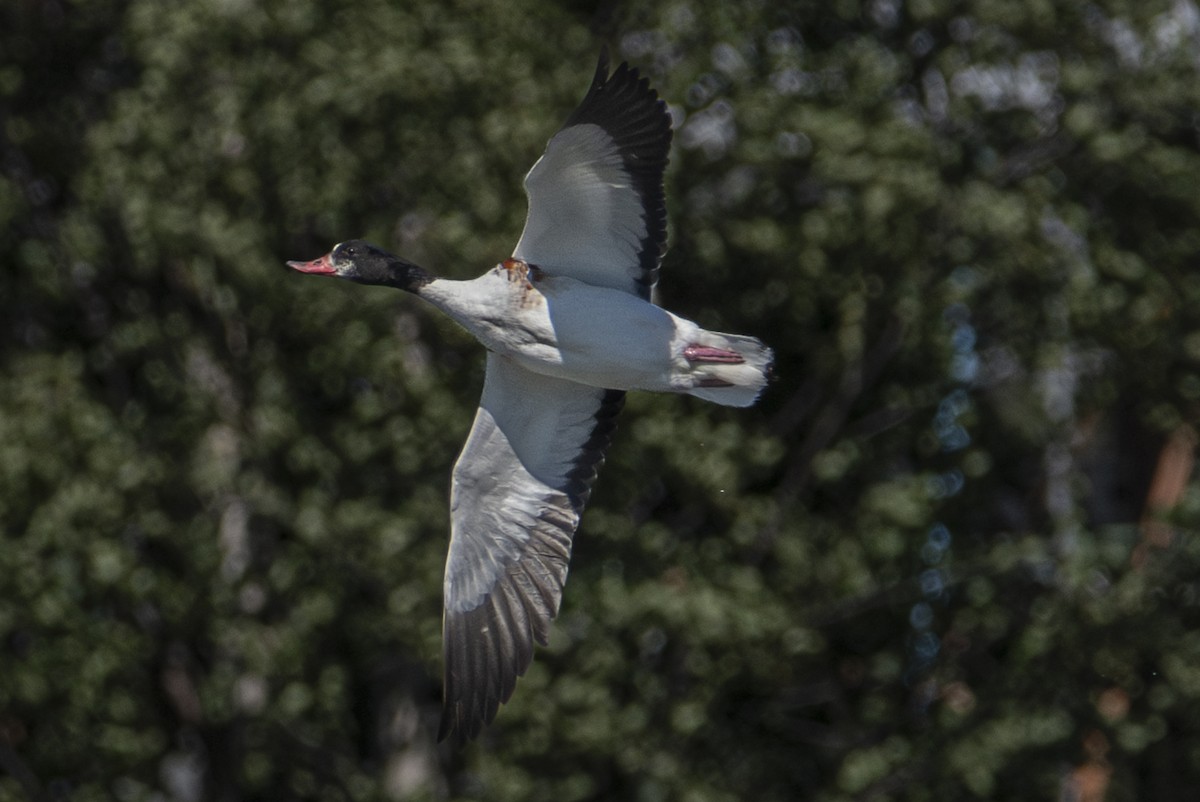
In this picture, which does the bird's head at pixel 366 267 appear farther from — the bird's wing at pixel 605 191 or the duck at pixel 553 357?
the bird's wing at pixel 605 191

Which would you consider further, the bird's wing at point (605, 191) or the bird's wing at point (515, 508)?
the bird's wing at point (515, 508)

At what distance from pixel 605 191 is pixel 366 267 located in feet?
2.86

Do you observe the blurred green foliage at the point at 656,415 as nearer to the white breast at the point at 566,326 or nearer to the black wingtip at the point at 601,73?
the white breast at the point at 566,326

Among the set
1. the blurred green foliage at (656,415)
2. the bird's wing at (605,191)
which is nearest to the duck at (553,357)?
the bird's wing at (605,191)

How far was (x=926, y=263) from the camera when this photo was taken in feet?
34.2

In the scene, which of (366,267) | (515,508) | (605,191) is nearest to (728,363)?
(605,191)

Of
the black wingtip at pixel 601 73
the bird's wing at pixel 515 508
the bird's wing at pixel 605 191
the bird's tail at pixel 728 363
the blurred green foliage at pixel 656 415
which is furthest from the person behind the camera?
the blurred green foliage at pixel 656 415

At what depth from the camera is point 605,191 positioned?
7.84m

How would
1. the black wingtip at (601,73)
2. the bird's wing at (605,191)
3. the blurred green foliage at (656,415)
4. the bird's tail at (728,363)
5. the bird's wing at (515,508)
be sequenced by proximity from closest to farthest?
the black wingtip at (601,73)
the bird's wing at (605,191)
the bird's tail at (728,363)
the bird's wing at (515,508)
the blurred green foliage at (656,415)

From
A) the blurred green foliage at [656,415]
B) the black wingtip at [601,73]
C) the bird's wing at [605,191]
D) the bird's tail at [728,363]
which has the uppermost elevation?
the black wingtip at [601,73]

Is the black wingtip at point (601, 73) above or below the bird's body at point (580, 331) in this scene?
above

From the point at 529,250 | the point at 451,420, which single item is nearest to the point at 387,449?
the point at 451,420

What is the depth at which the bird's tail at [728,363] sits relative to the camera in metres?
7.84

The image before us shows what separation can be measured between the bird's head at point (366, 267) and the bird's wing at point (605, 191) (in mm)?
377
